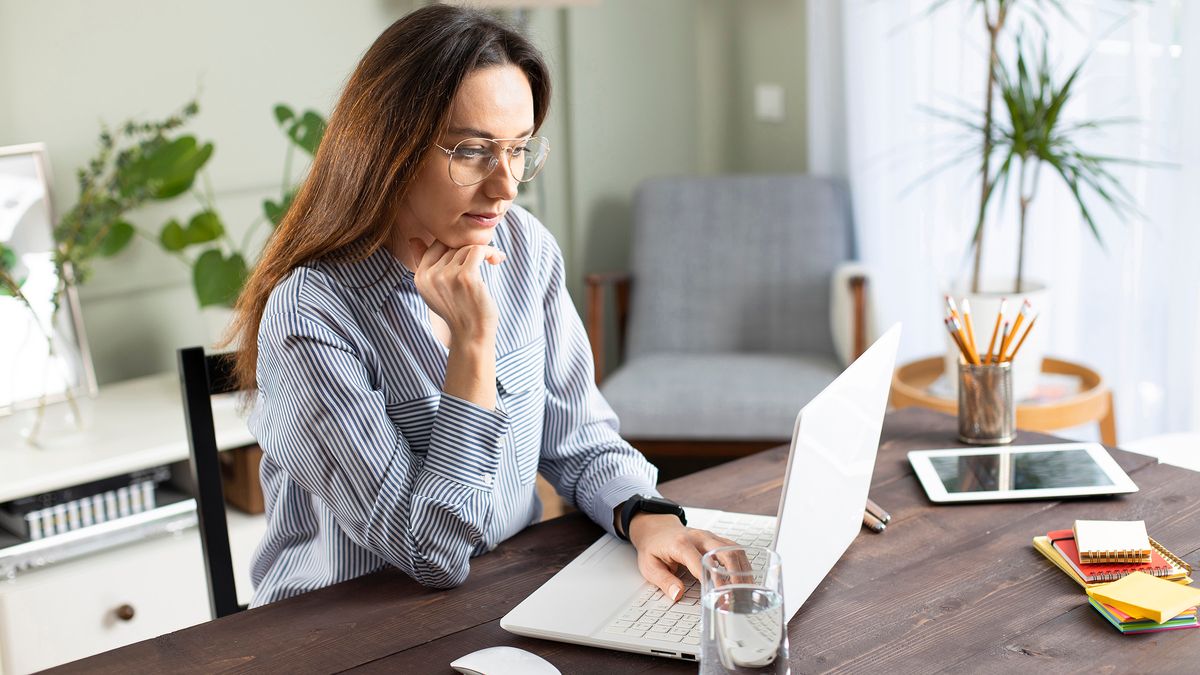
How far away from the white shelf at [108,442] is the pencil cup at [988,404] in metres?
1.26

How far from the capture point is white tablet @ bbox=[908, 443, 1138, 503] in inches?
55.0

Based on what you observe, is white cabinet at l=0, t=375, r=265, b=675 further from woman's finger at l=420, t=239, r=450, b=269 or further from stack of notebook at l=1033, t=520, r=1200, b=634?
stack of notebook at l=1033, t=520, r=1200, b=634

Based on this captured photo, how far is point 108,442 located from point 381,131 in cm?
141

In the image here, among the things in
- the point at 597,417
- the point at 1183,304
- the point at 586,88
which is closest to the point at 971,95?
the point at 1183,304

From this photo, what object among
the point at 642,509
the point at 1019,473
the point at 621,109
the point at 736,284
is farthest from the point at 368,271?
the point at 621,109

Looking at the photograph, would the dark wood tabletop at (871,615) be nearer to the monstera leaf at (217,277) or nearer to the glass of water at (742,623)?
the glass of water at (742,623)

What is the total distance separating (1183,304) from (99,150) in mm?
2420

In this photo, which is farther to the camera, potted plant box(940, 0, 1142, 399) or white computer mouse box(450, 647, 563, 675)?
potted plant box(940, 0, 1142, 399)

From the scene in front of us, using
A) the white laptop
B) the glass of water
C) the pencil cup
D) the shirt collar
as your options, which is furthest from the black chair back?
the pencil cup

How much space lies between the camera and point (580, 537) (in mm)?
1366

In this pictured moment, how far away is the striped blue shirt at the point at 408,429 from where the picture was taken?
124 cm

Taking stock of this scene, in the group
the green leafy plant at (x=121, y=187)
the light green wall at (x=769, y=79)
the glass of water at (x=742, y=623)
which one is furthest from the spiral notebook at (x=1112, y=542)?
the light green wall at (x=769, y=79)

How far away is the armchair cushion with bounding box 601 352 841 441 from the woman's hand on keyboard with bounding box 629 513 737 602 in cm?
152

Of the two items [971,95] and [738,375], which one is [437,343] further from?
[971,95]
